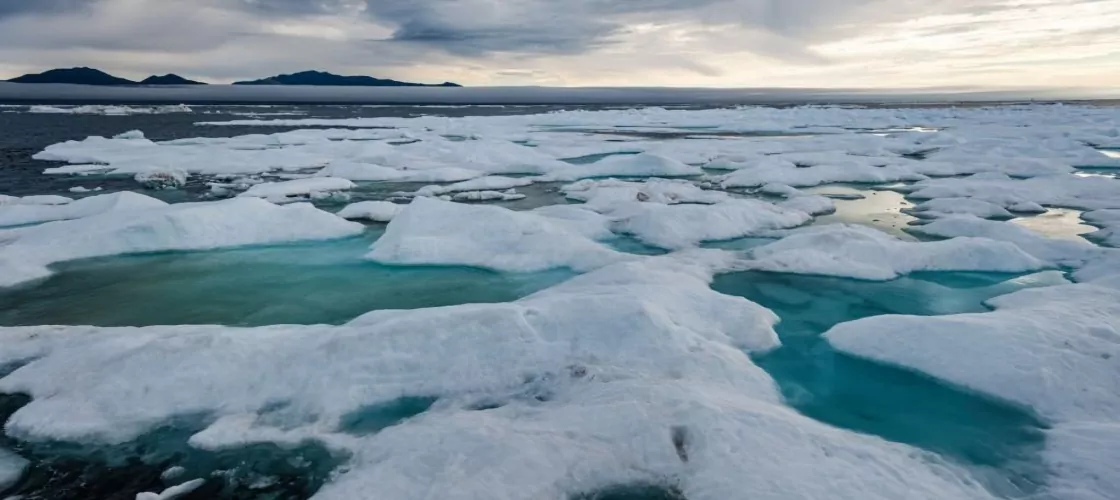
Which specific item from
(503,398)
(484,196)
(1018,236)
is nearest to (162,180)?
(484,196)

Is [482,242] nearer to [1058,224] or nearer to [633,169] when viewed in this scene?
[633,169]

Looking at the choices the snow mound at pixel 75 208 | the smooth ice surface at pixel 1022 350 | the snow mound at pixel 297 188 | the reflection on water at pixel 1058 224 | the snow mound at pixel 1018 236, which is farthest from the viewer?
the snow mound at pixel 297 188

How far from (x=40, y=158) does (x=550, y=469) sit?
30690 millimetres

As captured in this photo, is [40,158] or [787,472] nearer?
[787,472]

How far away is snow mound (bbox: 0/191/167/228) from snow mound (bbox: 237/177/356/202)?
2926 mm

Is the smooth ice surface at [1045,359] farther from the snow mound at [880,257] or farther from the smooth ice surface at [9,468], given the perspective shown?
the smooth ice surface at [9,468]

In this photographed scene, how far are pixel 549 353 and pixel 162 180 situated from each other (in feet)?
59.1

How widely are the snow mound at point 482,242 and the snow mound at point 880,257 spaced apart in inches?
118

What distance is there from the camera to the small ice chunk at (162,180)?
19.9 meters

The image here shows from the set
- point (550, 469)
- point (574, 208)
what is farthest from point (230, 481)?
point (574, 208)

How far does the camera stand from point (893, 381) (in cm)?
710

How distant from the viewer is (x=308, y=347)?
275 inches

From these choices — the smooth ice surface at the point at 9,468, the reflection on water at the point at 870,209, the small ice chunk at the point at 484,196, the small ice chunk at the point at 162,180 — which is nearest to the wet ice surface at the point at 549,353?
the smooth ice surface at the point at 9,468

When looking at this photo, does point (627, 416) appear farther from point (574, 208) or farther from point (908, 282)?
point (574, 208)
